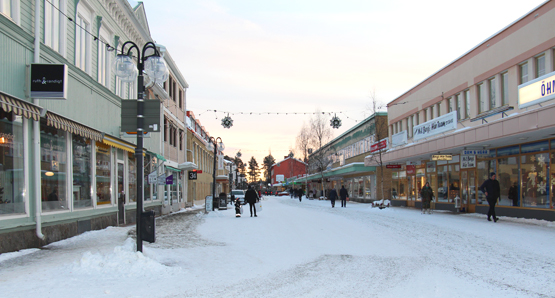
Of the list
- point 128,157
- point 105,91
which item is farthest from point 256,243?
point 128,157

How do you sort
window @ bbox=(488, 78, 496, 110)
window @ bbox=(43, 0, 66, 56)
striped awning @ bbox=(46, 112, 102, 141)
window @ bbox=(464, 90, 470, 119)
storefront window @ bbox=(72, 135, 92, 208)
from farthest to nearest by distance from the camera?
window @ bbox=(464, 90, 470, 119), window @ bbox=(488, 78, 496, 110), storefront window @ bbox=(72, 135, 92, 208), window @ bbox=(43, 0, 66, 56), striped awning @ bbox=(46, 112, 102, 141)

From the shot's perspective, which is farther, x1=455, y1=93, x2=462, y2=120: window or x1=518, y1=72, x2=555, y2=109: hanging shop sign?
x1=455, y1=93, x2=462, y2=120: window

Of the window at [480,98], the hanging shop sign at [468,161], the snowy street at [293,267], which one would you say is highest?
the window at [480,98]

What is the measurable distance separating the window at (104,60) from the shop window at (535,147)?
16378 millimetres

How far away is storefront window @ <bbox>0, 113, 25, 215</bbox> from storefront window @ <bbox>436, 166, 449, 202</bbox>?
2138cm

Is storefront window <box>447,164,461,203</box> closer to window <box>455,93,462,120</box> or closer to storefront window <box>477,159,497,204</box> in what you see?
storefront window <box>477,159,497,204</box>

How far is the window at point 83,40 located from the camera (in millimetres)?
13383

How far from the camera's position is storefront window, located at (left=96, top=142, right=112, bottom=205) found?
1505 centimetres

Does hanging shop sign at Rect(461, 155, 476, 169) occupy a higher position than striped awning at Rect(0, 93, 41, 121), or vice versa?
striped awning at Rect(0, 93, 41, 121)

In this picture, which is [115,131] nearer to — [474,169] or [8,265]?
[8,265]

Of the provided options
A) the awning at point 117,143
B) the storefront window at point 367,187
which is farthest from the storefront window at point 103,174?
the storefront window at point 367,187

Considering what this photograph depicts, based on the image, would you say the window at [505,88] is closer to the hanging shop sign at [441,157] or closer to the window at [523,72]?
the window at [523,72]

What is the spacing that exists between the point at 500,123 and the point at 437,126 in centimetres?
593

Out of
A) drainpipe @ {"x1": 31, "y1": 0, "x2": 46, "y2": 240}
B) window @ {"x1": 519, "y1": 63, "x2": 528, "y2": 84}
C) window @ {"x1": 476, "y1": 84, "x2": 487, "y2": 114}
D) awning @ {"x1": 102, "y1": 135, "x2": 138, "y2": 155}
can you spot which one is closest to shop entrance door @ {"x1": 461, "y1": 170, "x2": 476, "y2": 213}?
A: window @ {"x1": 476, "y1": 84, "x2": 487, "y2": 114}
